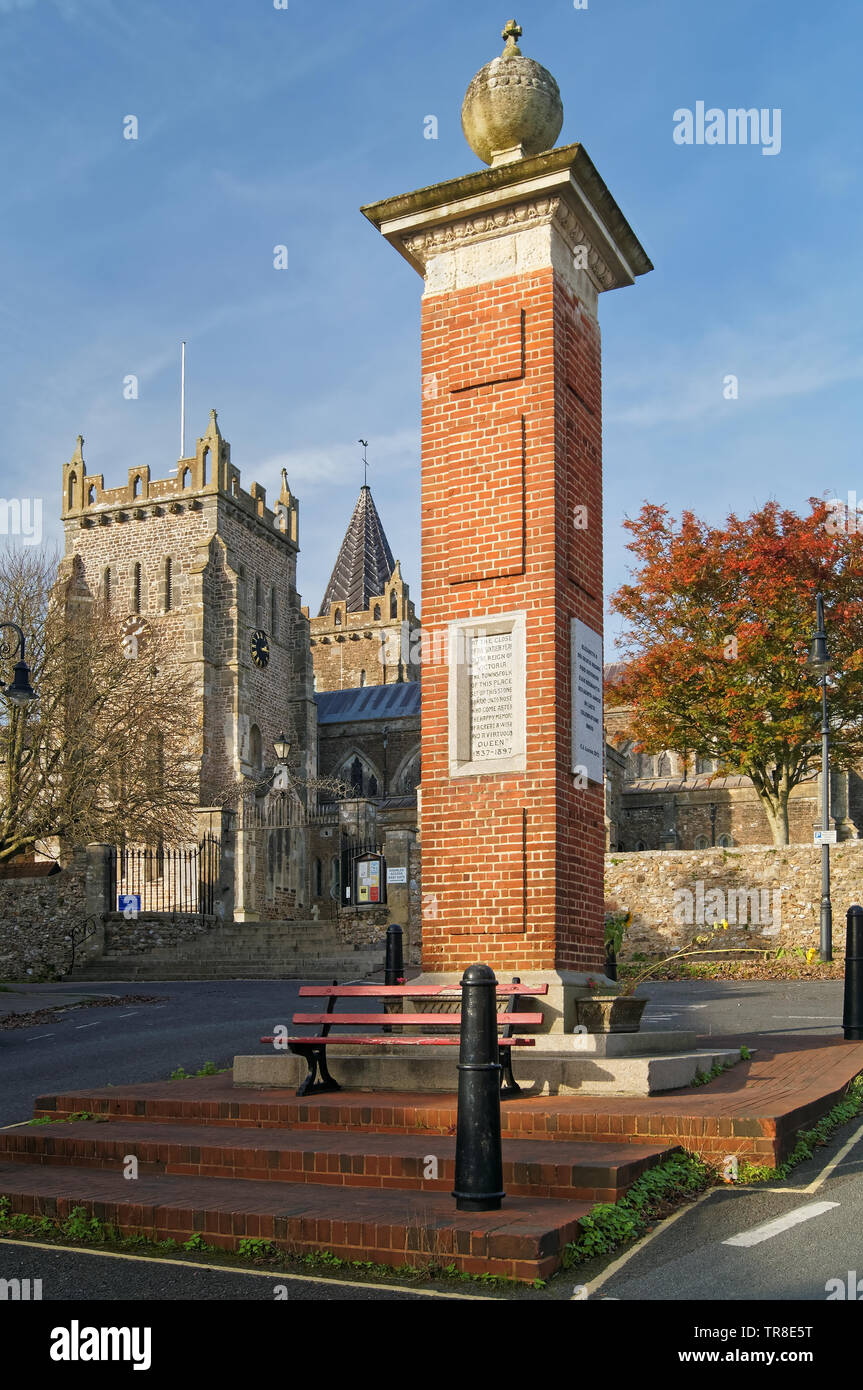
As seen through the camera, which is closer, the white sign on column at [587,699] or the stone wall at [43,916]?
the white sign on column at [587,699]

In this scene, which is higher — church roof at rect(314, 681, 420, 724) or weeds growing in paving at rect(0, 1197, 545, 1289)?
church roof at rect(314, 681, 420, 724)

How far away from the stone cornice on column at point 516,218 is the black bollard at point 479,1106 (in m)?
6.13

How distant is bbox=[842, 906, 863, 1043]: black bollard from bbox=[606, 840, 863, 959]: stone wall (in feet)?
46.5

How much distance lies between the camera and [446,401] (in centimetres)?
969

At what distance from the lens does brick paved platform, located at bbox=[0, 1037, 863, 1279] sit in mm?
4984

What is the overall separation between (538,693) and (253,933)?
2338 cm

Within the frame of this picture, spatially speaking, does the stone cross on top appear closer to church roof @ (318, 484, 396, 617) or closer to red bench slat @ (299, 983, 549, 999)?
red bench slat @ (299, 983, 549, 999)

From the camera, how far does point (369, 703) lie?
218 feet

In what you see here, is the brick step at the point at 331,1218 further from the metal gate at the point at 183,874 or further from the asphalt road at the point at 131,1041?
the metal gate at the point at 183,874

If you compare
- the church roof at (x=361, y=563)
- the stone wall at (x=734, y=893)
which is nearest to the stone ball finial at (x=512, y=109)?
the stone wall at (x=734, y=893)

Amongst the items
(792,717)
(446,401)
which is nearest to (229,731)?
(792,717)

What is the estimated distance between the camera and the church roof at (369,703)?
209 ft

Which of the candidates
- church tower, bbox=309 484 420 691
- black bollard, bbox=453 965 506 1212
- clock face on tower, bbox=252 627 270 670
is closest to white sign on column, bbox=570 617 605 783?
black bollard, bbox=453 965 506 1212
